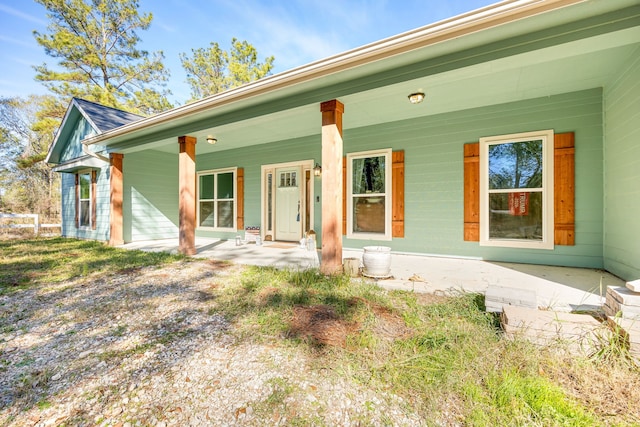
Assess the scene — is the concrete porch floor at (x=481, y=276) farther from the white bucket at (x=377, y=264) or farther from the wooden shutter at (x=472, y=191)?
the wooden shutter at (x=472, y=191)

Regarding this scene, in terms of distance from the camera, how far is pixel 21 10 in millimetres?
9836

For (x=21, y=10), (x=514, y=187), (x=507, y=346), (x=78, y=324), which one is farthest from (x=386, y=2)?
(x=21, y=10)

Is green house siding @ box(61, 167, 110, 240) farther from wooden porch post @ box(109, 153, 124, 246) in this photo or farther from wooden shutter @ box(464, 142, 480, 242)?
wooden shutter @ box(464, 142, 480, 242)

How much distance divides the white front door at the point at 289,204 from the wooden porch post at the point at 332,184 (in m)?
2.78

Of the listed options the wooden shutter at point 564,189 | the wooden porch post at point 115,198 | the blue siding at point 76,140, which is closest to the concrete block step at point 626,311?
the wooden shutter at point 564,189

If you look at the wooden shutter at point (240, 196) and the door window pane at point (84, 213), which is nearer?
the wooden shutter at point (240, 196)

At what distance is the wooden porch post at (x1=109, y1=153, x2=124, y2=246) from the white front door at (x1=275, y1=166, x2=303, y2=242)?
378cm

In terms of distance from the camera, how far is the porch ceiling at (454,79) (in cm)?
237

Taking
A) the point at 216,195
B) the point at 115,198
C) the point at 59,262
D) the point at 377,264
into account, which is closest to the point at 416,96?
the point at 377,264

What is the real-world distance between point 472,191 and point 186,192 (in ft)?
16.4

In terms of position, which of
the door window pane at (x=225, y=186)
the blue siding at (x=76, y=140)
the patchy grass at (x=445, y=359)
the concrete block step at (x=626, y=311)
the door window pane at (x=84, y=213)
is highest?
the blue siding at (x=76, y=140)

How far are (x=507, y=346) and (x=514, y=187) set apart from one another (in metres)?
3.24

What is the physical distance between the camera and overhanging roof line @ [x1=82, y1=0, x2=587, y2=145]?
2178mm

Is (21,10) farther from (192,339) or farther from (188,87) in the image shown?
(192,339)
